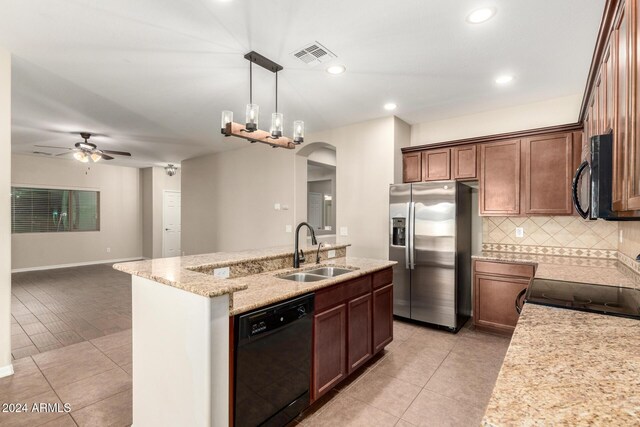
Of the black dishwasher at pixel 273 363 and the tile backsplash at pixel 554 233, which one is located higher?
the tile backsplash at pixel 554 233

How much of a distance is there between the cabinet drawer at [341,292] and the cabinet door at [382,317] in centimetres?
22

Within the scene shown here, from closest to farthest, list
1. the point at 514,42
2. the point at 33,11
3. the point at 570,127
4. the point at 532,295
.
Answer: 1. the point at 532,295
2. the point at 33,11
3. the point at 514,42
4. the point at 570,127

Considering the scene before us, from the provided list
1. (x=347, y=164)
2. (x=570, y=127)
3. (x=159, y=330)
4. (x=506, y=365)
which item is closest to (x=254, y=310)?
(x=159, y=330)

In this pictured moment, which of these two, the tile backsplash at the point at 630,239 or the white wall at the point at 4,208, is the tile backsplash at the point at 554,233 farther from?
the white wall at the point at 4,208

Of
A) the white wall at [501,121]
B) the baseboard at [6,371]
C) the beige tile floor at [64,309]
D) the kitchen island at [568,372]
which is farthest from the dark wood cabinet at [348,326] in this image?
the beige tile floor at [64,309]

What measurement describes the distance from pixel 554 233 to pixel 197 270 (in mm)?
3981

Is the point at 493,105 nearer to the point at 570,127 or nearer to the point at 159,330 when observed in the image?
the point at 570,127

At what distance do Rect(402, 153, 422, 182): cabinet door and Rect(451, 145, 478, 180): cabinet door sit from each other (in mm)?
451

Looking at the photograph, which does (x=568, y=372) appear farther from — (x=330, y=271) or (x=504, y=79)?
(x=504, y=79)

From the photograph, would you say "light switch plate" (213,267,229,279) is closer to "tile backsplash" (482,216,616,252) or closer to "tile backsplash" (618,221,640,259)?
"tile backsplash" (618,221,640,259)

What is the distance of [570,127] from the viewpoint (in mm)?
3398

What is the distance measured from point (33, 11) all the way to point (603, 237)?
5.45 metres

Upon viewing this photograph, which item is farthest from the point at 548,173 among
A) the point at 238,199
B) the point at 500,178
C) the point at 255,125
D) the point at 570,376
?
the point at 238,199

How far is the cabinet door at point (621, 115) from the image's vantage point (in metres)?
1.24
